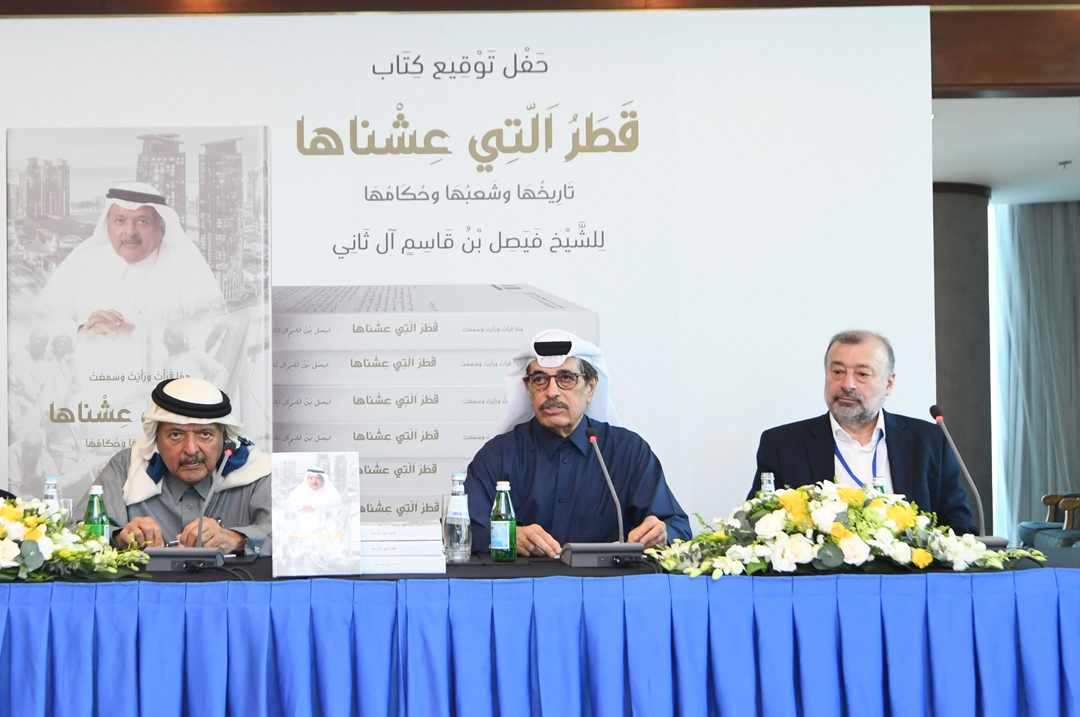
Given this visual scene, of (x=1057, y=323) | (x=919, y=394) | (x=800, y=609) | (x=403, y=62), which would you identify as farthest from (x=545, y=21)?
(x=1057, y=323)

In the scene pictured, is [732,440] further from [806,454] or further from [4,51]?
[4,51]

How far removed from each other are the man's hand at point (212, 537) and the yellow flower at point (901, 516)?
5.82 feet

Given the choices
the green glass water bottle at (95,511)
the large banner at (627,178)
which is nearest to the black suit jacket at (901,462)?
the large banner at (627,178)

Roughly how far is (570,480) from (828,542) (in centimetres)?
131

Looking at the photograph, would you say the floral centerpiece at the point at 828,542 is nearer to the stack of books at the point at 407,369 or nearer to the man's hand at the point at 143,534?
the man's hand at the point at 143,534

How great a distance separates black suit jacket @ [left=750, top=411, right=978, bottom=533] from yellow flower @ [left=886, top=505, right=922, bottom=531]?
1216 millimetres

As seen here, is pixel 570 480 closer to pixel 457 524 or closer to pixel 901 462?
pixel 457 524

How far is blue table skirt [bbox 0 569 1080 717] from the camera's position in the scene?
6.81ft

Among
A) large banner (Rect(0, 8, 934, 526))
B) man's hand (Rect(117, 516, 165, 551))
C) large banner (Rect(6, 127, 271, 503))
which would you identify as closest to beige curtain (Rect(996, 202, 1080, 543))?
large banner (Rect(0, 8, 934, 526))

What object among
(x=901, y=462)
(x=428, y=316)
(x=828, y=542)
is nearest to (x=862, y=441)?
(x=901, y=462)

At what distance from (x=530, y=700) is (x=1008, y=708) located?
1023 millimetres

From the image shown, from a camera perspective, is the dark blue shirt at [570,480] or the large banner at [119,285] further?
the large banner at [119,285]

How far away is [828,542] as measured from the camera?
216cm

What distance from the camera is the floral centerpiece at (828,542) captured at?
7.00ft
